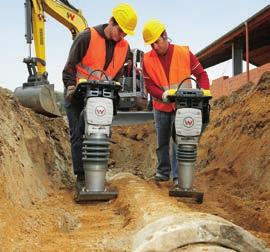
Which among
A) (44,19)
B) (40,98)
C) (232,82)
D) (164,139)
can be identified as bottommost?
(164,139)

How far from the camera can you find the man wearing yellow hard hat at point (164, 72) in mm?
5716

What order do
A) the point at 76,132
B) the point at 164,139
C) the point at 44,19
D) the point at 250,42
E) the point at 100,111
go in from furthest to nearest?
the point at 250,42 < the point at 44,19 < the point at 164,139 < the point at 76,132 < the point at 100,111

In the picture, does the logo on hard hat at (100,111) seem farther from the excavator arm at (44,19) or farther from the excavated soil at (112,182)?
the excavator arm at (44,19)

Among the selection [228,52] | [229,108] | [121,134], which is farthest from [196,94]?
[228,52]

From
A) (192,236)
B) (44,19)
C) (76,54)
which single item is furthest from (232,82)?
(192,236)

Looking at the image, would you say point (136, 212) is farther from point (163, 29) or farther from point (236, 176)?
point (236, 176)

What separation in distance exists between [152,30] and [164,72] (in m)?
0.56

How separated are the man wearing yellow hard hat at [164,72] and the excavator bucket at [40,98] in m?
2.26

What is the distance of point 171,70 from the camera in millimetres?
5828

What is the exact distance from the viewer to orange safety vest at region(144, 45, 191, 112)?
19.0 feet

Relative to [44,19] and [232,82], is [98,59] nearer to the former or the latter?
[44,19]

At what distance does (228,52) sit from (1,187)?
17157 mm

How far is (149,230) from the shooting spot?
9.74 feet

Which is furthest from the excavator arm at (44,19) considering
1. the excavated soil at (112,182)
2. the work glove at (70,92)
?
the work glove at (70,92)
